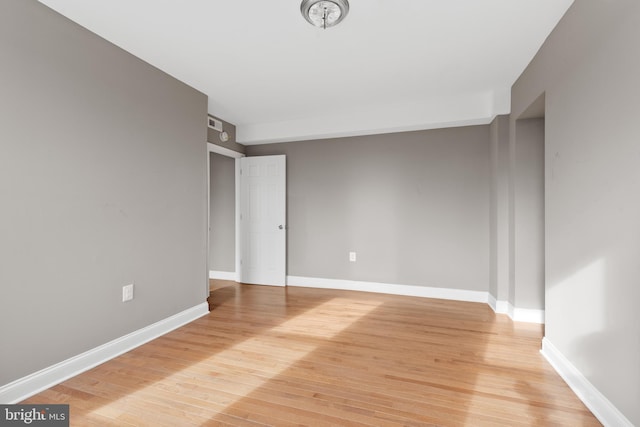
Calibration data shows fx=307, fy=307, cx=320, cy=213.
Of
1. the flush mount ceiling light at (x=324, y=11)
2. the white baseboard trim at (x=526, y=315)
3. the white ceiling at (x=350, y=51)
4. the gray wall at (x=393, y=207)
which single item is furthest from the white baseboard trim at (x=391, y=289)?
the flush mount ceiling light at (x=324, y=11)

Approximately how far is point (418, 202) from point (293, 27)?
A: 277 centimetres

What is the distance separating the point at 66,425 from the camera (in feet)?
5.55

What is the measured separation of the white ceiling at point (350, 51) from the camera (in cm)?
210

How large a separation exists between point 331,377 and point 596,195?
78.5 inches

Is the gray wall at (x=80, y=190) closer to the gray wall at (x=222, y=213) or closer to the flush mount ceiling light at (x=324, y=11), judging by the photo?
the flush mount ceiling light at (x=324, y=11)

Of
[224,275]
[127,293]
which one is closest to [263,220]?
[224,275]

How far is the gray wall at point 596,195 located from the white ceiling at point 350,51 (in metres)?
0.47

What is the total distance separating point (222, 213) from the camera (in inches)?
208

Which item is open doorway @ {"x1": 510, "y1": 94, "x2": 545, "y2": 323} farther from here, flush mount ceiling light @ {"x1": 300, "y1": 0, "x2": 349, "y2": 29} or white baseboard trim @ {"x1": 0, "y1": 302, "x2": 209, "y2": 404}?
white baseboard trim @ {"x1": 0, "y1": 302, "x2": 209, "y2": 404}

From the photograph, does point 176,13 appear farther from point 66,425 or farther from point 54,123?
point 66,425

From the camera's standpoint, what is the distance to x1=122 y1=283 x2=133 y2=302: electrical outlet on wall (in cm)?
257

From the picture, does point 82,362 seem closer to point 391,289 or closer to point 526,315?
point 391,289

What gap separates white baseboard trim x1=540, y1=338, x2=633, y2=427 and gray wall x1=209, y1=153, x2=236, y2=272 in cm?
431

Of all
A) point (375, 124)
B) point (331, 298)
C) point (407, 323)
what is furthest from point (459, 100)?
point (331, 298)
